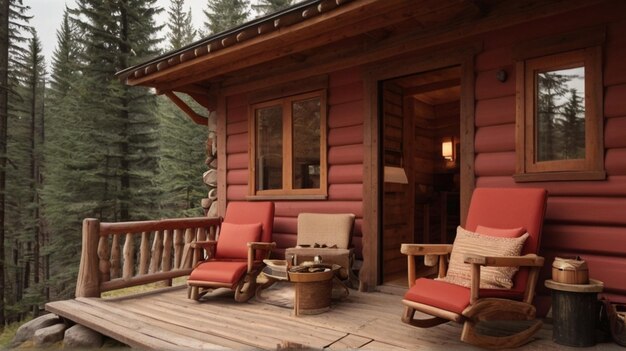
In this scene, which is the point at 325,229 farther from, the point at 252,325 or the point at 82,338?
the point at 82,338

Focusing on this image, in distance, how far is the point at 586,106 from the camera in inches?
115

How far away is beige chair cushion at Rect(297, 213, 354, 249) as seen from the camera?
402cm

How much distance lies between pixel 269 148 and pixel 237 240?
1.47 m

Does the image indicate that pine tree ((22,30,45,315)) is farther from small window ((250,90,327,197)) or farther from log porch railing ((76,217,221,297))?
small window ((250,90,327,197))

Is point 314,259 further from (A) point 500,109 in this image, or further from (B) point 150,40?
(B) point 150,40

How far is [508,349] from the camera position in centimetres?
246

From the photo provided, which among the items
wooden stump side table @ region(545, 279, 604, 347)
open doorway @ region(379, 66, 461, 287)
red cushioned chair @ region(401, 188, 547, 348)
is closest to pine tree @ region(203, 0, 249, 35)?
open doorway @ region(379, 66, 461, 287)

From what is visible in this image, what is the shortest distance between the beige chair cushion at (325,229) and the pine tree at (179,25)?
17258 millimetres

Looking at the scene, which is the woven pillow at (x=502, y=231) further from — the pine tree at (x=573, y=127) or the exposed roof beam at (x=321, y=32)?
the exposed roof beam at (x=321, y=32)

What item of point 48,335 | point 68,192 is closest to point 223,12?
point 68,192

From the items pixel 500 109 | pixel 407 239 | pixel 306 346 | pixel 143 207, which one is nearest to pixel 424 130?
pixel 407 239

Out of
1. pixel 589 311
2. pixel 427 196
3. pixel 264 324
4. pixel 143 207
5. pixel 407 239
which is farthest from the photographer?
pixel 143 207

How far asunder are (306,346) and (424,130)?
187 inches

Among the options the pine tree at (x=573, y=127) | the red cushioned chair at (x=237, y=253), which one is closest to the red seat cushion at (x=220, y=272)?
the red cushioned chair at (x=237, y=253)
